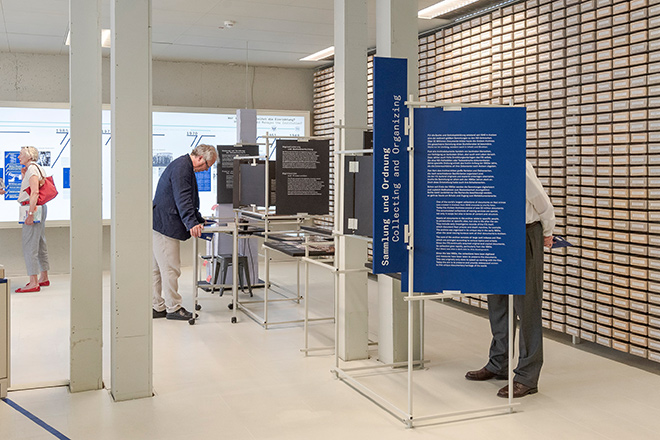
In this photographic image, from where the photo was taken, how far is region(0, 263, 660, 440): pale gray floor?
3.71 meters

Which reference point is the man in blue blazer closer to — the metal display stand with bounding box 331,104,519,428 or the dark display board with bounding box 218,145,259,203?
the dark display board with bounding box 218,145,259,203

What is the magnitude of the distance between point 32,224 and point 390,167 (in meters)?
5.86

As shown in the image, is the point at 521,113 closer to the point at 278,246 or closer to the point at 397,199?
the point at 397,199

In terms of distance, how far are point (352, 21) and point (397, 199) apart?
1.84 metres

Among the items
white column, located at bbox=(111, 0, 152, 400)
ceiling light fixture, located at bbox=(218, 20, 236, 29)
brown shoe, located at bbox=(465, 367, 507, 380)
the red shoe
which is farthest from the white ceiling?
brown shoe, located at bbox=(465, 367, 507, 380)

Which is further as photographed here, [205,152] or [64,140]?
[64,140]

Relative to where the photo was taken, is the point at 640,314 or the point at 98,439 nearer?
the point at 98,439

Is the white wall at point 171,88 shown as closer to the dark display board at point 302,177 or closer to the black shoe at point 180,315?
the black shoe at point 180,315

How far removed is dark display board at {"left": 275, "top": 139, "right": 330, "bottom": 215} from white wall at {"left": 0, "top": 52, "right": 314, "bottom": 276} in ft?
15.3

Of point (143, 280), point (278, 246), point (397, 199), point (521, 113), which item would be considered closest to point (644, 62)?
point (521, 113)

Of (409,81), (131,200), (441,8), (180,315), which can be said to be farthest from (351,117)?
(180,315)

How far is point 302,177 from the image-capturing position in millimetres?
6516

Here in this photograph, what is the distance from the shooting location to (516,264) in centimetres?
383

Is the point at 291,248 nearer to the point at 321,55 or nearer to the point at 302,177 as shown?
the point at 302,177
